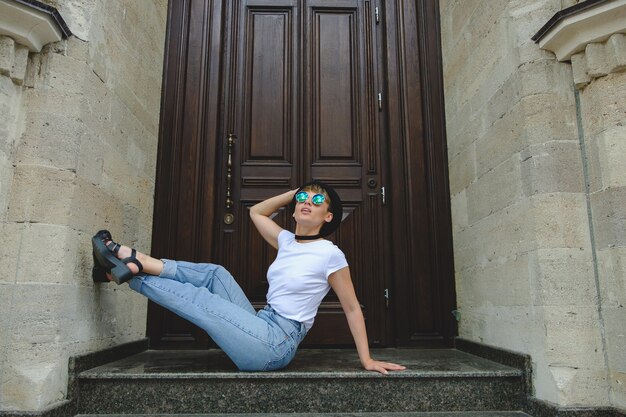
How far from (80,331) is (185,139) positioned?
1559 mm

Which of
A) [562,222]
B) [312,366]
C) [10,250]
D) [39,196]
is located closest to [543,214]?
[562,222]

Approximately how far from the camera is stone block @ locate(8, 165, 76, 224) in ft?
7.01

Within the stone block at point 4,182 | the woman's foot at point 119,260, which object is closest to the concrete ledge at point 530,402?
the woman's foot at point 119,260

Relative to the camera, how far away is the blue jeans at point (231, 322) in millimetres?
2162

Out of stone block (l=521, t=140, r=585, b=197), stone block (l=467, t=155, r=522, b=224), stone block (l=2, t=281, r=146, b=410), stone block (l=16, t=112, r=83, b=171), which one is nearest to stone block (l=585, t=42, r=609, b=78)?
stone block (l=521, t=140, r=585, b=197)

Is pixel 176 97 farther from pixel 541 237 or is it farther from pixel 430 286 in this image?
pixel 541 237

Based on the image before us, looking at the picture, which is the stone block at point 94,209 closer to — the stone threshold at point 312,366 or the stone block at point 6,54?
the stone block at point 6,54

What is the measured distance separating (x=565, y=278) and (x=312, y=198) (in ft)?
4.06

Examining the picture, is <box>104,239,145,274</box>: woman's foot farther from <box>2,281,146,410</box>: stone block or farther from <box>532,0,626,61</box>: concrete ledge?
<box>532,0,626,61</box>: concrete ledge

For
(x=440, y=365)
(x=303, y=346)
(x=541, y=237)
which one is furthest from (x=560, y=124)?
(x=303, y=346)

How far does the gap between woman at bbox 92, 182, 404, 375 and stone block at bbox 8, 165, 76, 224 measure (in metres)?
0.21

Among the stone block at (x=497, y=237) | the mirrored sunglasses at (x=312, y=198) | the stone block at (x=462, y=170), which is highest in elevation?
the stone block at (x=462, y=170)

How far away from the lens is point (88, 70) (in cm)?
239

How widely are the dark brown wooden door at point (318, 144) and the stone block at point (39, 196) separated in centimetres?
108
